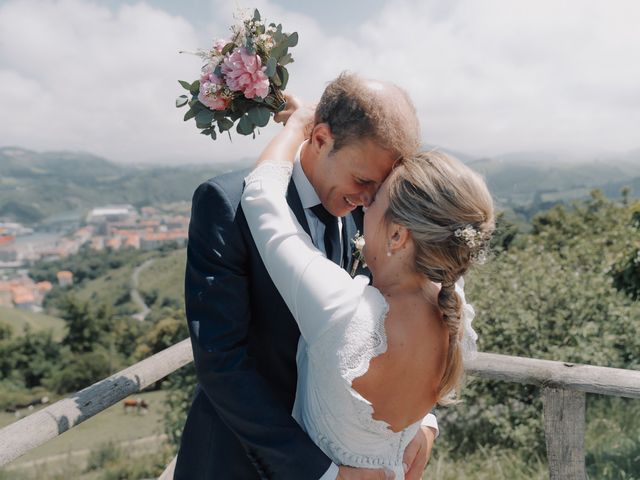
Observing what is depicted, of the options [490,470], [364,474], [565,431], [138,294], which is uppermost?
[364,474]

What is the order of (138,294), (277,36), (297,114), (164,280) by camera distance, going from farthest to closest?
(164,280) < (138,294) < (277,36) < (297,114)

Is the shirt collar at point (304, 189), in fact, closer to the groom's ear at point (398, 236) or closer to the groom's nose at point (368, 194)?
the groom's nose at point (368, 194)

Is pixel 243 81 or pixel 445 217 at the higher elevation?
pixel 243 81

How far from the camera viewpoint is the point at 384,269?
1646mm

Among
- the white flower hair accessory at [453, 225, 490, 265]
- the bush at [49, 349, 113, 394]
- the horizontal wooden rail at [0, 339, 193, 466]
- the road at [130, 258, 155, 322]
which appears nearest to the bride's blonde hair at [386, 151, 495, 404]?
the white flower hair accessory at [453, 225, 490, 265]

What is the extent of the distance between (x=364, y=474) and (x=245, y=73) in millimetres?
1340

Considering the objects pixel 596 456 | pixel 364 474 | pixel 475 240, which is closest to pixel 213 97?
pixel 475 240

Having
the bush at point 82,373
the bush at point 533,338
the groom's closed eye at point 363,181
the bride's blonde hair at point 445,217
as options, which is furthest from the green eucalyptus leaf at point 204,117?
the bush at point 82,373

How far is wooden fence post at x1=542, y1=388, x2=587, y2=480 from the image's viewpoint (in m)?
2.47

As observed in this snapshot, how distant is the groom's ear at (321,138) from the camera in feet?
5.63

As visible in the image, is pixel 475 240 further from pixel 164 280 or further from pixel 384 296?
pixel 164 280

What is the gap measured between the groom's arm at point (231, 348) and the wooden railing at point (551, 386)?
2.31ft

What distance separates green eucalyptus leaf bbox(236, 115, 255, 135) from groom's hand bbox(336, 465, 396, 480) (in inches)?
47.6

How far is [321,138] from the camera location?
1736 mm
